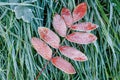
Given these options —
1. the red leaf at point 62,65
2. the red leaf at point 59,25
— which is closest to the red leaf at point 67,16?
the red leaf at point 59,25

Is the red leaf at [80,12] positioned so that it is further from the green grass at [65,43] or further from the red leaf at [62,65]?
the red leaf at [62,65]

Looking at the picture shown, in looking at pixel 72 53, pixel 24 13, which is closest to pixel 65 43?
pixel 72 53

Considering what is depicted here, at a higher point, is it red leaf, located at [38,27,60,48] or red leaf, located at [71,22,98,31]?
red leaf, located at [71,22,98,31]

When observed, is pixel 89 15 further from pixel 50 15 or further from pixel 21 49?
pixel 21 49

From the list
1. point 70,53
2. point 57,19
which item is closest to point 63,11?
point 57,19

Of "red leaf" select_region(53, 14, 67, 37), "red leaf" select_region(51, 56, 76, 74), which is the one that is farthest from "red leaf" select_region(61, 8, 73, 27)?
"red leaf" select_region(51, 56, 76, 74)

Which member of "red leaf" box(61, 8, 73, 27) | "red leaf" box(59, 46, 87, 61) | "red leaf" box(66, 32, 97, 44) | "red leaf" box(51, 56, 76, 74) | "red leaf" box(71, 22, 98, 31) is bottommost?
"red leaf" box(51, 56, 76, 74)

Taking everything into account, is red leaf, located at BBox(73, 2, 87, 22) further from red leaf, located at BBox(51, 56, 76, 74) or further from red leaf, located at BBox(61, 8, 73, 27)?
red leaf, located at BBox(51, 56, 76, 74)
